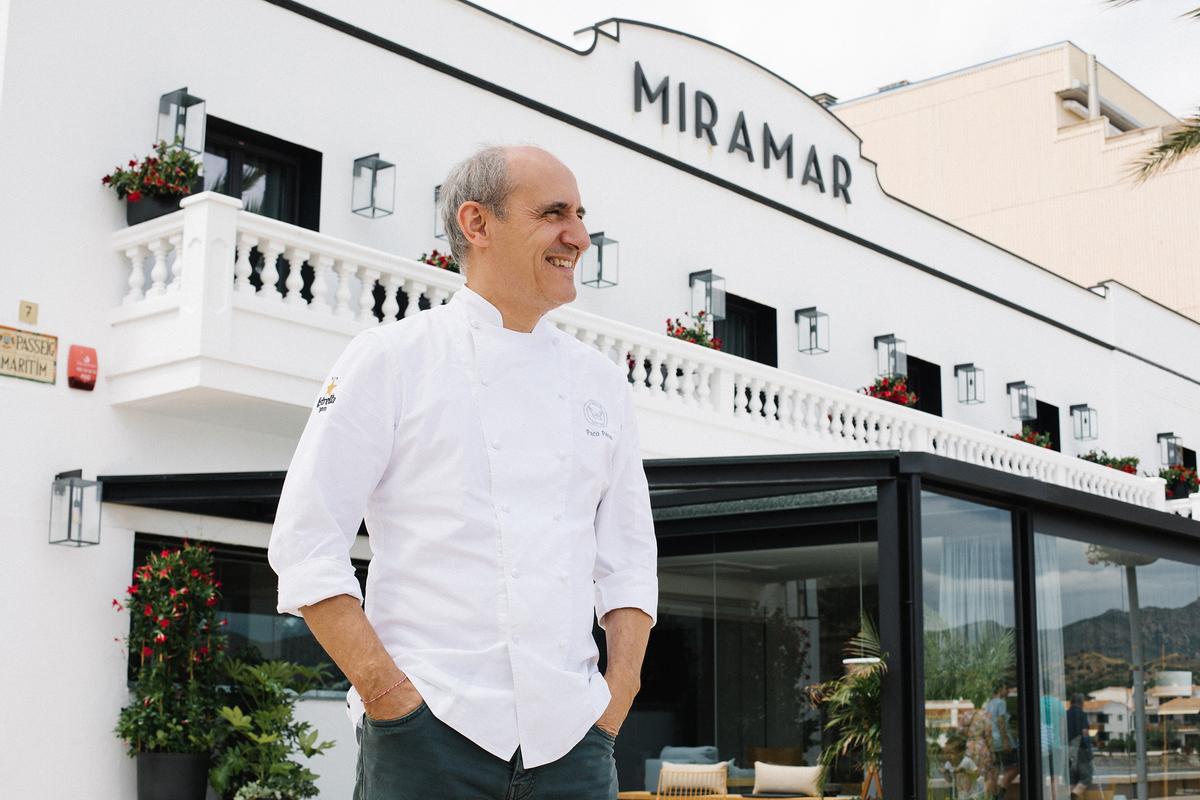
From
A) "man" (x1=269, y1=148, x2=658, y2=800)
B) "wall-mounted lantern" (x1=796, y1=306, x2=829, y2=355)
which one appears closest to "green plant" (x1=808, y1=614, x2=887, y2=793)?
"man" (x1=269, y1=148, x2=658, y2=800)

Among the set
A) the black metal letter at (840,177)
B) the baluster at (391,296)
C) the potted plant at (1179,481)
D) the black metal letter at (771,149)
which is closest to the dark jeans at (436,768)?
the baluster at (391,296)

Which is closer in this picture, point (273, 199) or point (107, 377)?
point (107, 377)

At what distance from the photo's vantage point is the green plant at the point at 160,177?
34.2ft

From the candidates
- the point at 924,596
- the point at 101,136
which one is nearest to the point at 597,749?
the point at 924,596

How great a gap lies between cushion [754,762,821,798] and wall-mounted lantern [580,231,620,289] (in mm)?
4795

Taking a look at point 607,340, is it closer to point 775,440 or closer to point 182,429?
point 775,440

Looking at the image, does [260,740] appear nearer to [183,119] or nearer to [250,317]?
[250,317]

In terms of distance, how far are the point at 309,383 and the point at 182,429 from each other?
110cm

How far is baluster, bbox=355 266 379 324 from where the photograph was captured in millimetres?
11094

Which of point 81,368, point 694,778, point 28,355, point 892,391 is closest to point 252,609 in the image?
point 81,368

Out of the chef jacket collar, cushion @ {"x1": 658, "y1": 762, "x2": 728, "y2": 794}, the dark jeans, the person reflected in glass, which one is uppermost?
the chef jacket collar

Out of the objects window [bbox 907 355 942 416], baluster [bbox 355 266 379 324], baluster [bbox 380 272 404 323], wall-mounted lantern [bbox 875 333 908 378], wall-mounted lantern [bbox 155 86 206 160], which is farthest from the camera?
window [bbox 907 355 942 416]

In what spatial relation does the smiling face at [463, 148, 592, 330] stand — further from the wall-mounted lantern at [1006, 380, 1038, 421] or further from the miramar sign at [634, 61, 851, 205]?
the wall-mounted lantern at [1006, 380, 1038, 421]

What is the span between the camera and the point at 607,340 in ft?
42.4
